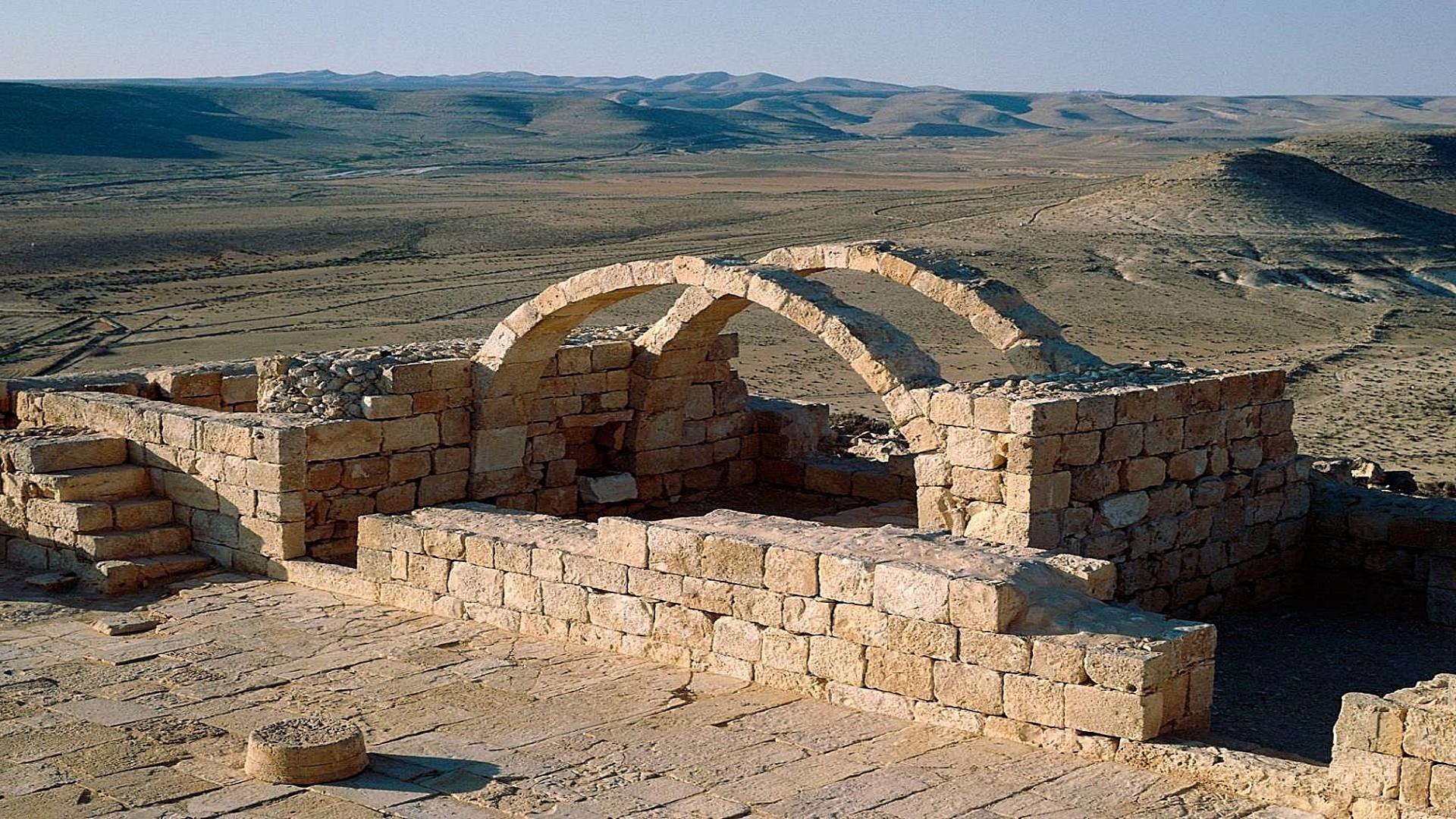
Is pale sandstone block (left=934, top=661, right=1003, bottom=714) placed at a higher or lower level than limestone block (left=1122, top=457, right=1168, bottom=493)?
lower

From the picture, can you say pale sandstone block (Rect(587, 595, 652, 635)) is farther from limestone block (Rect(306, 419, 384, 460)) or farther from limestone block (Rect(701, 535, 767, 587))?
limestone block (Rect(306, 419, 384, 460))

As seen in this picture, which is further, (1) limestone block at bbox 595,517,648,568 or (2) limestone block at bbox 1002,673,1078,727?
(1) limestone block at bbox 595,517,648,568

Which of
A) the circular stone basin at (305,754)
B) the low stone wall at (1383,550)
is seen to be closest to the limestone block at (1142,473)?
the low stone wall at (1383,550)

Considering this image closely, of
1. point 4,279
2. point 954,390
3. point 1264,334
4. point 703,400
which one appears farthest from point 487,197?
point 954,390

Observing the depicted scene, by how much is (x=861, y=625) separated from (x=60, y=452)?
6405 mm

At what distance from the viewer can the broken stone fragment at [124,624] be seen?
9922 mm

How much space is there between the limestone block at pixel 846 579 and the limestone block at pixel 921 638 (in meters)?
0.19

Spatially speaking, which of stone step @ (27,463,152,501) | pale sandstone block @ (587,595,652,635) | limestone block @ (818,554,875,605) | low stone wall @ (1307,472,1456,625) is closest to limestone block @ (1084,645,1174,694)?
limestone block @ (818,554,875,605)

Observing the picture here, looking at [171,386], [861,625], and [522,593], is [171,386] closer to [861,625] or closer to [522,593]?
[522,593]

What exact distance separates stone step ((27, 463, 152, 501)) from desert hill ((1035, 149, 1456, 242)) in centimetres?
2950

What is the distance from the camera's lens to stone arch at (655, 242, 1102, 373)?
11133 millimetres

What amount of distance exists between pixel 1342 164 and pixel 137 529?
41.5 metres

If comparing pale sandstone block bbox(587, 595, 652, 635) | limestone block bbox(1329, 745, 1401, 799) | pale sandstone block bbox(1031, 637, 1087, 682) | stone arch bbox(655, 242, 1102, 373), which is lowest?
pale sandstone block bbox(587, 595, 652, 635)

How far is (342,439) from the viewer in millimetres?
11438
